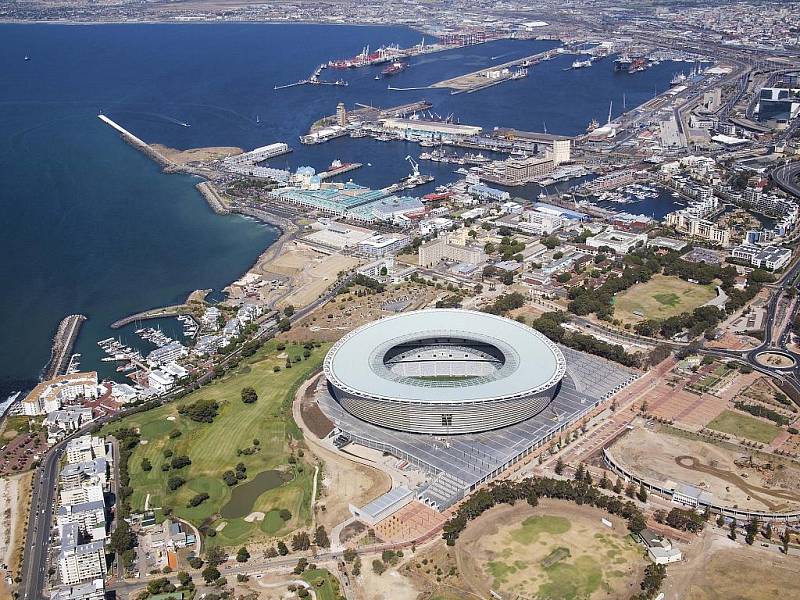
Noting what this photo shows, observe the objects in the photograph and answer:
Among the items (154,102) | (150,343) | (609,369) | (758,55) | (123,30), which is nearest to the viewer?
(609,369)

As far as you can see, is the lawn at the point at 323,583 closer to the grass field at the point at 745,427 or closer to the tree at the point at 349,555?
the tree at the point at 349,555

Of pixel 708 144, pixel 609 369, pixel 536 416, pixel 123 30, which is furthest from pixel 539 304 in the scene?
pixel 123 30

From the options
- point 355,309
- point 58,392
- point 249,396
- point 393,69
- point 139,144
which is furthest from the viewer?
point 393,69

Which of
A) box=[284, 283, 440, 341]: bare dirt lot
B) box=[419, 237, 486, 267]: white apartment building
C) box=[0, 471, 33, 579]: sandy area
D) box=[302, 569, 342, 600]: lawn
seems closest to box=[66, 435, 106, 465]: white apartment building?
box=[0, 471, 33, 579]: sandy area

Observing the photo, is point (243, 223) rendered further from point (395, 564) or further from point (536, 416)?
point (395, 564)

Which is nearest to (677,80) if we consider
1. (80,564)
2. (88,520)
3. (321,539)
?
(321,539)

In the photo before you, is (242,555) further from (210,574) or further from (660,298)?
(660,298)

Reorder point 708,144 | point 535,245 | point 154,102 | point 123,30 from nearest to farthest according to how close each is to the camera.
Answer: point 535,245, point 708,144, point 154,102, point 123,30
